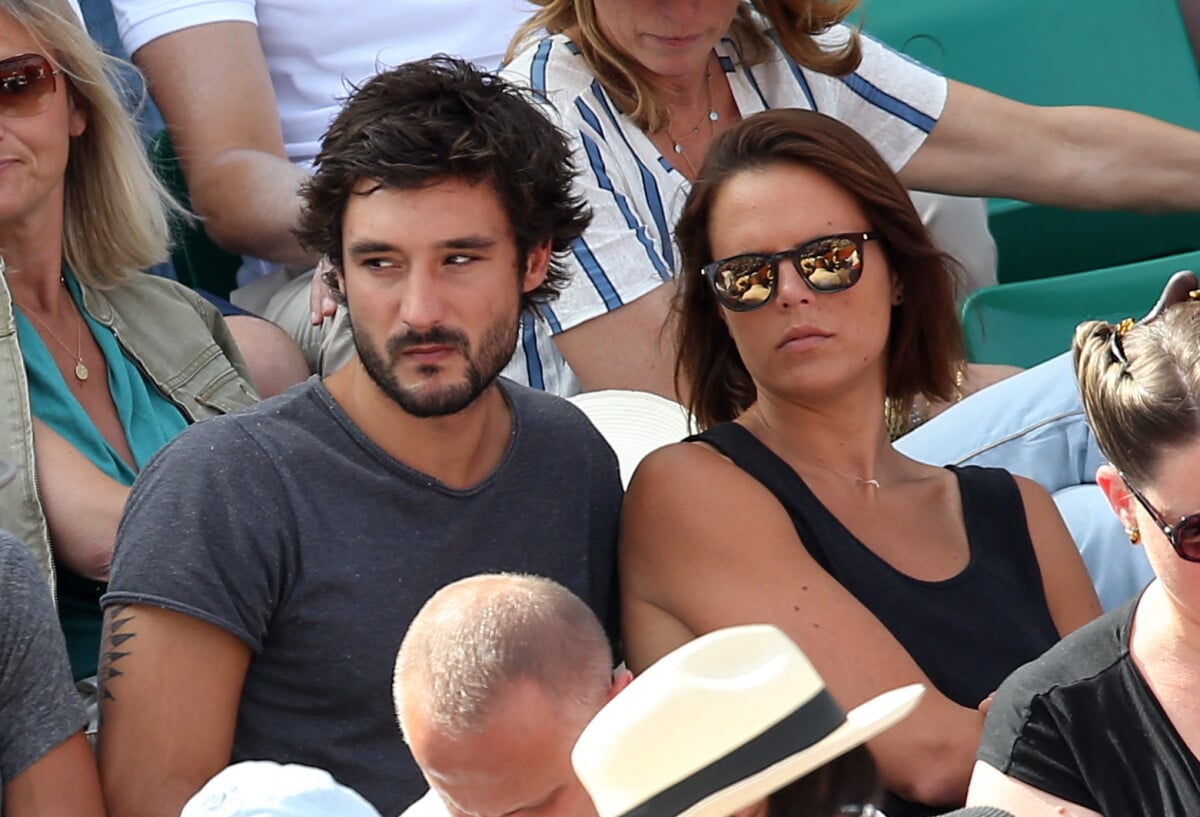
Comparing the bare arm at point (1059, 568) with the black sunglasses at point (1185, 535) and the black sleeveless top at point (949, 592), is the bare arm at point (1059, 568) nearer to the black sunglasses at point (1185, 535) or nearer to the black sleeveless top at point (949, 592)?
the black sleeveless top at point (949, 592)

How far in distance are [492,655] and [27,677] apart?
0.73 meters

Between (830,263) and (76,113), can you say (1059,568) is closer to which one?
(830,263)

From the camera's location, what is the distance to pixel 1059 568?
7.18ft

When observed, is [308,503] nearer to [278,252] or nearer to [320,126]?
[278,252]

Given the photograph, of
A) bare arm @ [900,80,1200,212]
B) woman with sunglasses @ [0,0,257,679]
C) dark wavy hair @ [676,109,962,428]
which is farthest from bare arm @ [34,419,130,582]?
bare arm @ [900,80,1200,212]

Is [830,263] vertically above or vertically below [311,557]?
above

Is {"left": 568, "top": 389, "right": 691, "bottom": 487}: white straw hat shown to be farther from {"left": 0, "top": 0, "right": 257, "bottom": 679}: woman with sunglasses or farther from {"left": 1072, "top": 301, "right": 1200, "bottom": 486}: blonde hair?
{"left": 1072, "top": 301, "right": 1200, "bottom": 486}: blonde hair

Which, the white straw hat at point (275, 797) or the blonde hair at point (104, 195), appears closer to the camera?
the white straw hat at point (275, 797)

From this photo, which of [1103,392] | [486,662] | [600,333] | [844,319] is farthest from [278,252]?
[486,662]

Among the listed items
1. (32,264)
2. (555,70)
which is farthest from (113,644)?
(555,70)

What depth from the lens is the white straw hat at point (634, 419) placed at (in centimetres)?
246

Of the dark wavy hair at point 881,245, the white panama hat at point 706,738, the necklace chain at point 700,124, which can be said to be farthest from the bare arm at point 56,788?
the necklace chain at point 700,124

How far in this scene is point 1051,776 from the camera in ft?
5.34

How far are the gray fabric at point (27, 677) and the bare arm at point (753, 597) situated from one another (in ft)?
2.01
